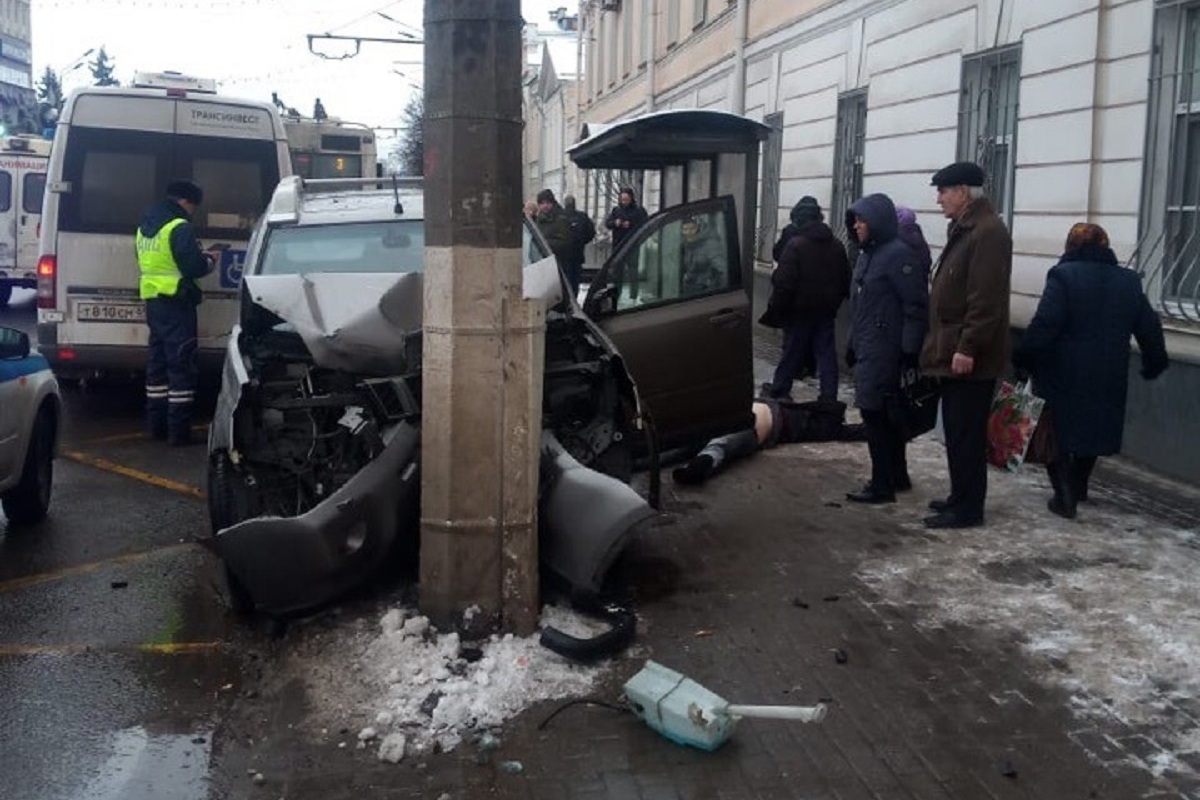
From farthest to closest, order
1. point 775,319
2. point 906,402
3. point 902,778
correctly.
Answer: point 775,319
point 906,402
point 902,778

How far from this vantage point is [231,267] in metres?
10.8

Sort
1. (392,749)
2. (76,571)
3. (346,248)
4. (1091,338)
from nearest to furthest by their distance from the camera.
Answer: (392,749) < (76,571) < (1091,338) < (346,248)

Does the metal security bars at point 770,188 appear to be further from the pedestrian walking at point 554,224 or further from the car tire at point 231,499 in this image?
the car tire at point 231,499

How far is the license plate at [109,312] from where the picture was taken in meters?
10.5

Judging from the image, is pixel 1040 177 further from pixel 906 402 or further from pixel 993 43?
pixel 906 402

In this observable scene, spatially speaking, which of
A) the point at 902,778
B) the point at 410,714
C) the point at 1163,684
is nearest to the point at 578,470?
the point at 410,714

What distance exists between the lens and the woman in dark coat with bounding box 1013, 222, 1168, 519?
273 inches

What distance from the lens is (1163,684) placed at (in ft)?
15.9

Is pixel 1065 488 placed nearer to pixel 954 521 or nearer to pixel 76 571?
pixel 954 521

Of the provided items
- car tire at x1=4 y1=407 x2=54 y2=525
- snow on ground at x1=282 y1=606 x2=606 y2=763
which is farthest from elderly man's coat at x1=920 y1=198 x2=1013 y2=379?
car tire at x1=4 y1=407 x2=54 y2=525

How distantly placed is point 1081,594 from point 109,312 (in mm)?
7919

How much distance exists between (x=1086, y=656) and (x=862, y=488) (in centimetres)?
299

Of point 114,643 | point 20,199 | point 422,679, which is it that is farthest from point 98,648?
point 20,199

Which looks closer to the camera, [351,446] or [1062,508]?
[351,446]
